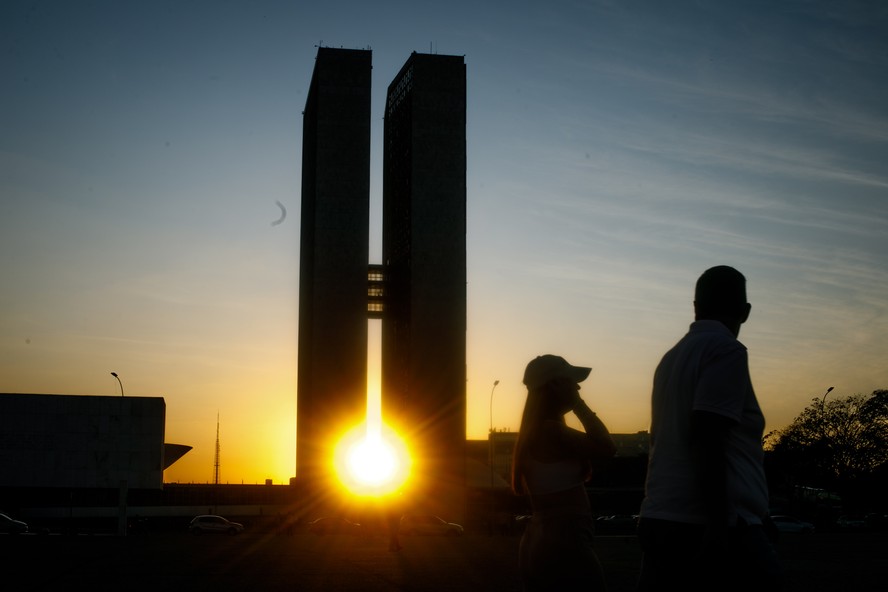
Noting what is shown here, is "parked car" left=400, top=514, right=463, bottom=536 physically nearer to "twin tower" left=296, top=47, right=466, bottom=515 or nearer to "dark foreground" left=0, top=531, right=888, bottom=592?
"dark foreground" left=0, top=531, right=888, bottom=592

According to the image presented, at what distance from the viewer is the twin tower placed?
80312 mm

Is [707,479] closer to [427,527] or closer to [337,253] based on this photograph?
[427,527]

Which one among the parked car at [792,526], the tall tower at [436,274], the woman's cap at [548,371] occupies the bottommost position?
the parked car at [792,526]

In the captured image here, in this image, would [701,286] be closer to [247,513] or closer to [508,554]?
[508,554]

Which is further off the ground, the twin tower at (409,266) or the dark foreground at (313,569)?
the twin tower at (409,266)

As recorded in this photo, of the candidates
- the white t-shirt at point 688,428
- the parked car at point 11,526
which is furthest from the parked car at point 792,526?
the white t-shirt at point 688,428

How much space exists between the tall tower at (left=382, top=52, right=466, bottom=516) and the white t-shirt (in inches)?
3025

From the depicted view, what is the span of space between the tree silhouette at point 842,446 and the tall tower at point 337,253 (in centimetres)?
3433

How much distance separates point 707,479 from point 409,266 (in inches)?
3118

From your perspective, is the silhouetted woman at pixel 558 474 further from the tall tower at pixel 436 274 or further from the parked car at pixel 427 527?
the tall tower at pixel 436 274

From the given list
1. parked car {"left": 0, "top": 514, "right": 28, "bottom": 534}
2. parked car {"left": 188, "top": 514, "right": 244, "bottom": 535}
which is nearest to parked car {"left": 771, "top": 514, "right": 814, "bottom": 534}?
parked car {"left": 188, "top": 514, "right": 244, "bottom": 535}

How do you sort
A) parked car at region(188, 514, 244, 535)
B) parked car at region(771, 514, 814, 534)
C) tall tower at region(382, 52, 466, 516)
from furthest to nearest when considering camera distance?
tall tower at region(382, 52, 466, 516) < parked car at region(771, 514, 814, 534) < parked car at region(188, 514, 244, 535)

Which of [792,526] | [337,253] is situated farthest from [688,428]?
[337,253]

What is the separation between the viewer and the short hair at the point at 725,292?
12.0 feet
